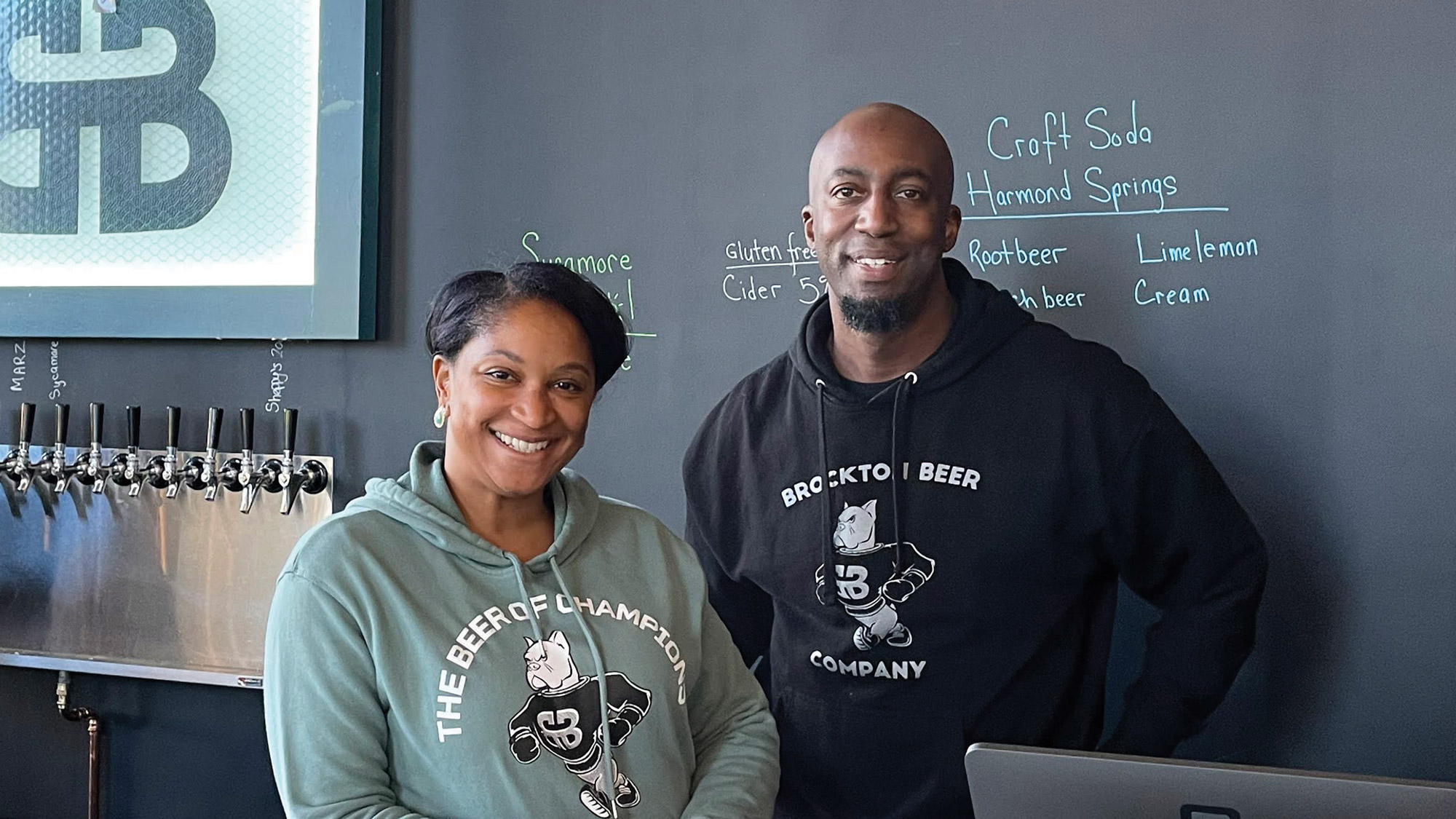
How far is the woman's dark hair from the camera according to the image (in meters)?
1.38

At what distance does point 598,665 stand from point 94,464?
1.83 m

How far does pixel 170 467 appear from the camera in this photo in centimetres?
270

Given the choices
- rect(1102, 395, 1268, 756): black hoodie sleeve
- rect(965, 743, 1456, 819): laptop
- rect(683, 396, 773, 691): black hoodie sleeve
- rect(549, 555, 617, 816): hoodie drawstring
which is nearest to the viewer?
rect(965, 743, 1456, 819): laptop

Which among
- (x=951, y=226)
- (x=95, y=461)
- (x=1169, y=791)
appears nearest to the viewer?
(x=1169, y=791)

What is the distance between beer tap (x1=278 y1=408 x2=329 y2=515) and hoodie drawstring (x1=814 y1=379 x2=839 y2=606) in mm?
1194

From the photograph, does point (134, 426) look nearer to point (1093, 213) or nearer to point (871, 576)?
point (871, 576)

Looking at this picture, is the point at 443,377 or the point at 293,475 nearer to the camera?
the point at 443,377

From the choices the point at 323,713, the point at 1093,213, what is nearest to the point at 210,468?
the point at 323,713

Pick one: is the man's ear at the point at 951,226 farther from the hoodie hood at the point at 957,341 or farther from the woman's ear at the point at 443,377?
the woman's ear at the point at 443,377

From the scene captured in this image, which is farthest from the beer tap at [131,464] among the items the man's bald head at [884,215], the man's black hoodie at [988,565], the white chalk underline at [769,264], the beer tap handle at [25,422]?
the man's bald head at [884,215]

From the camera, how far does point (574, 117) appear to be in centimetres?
255

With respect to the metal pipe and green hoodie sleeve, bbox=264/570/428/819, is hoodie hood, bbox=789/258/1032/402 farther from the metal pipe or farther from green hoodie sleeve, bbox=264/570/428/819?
the metal pipe

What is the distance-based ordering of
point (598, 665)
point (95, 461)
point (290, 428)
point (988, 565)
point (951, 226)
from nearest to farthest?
1. point (598, 665)
2. point (988, 565)
3. point (951, 226)
4. point (290, 428)
5. point (95, 461)

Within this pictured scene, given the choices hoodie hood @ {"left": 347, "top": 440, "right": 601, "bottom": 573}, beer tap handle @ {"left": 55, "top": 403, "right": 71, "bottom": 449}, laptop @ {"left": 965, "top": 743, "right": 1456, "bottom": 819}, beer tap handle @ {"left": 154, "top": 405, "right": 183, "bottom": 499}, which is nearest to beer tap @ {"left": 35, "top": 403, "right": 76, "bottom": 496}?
beer tap handle @ {"left": 55, "top": 403, "right": 71, "bottom": 449}
